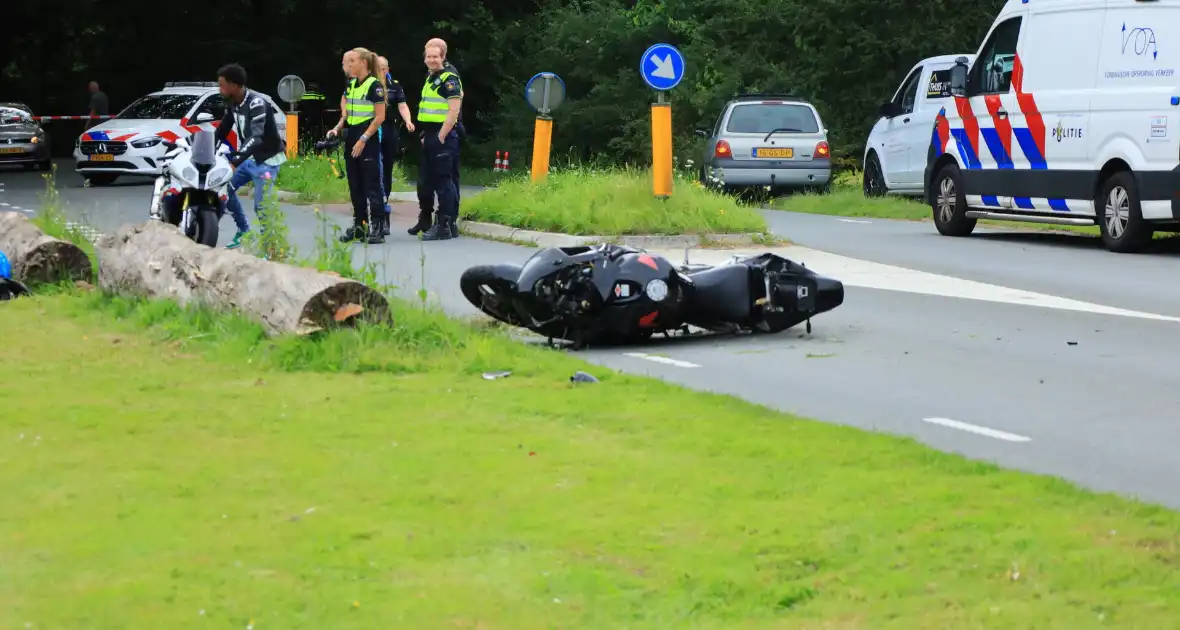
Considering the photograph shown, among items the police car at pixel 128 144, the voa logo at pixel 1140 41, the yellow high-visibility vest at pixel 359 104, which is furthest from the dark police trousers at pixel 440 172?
the police car at pixel 128 144

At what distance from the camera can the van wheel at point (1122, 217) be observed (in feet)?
53.6

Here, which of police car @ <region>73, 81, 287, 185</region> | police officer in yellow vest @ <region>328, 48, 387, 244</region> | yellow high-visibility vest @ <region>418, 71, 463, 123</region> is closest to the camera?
police officer in yellow vest @ <region>328, 48, 387, 244</region>

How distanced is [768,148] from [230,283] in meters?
16.9

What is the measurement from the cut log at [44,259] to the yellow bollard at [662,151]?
701 centimetres

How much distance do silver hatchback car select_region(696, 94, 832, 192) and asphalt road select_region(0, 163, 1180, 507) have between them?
30.8 ft

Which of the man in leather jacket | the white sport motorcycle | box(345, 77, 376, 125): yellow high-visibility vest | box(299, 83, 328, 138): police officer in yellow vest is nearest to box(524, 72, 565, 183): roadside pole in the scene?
box(345, 77, 376, 125): yellow high-visibility vest

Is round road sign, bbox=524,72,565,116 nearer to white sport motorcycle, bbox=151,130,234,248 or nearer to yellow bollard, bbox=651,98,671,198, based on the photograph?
yellow bollard, bbox=651,98,671,198

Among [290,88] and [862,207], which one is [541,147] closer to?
[862,207]

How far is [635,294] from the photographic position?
9.86 m

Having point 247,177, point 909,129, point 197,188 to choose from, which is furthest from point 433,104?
point 909,129

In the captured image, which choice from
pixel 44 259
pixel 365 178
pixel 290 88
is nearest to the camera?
pixel 44 259

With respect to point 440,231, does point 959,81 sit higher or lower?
higher

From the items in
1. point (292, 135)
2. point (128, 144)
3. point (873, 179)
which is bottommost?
point (873, 179)

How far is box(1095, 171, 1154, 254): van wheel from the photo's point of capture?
16.3 metres
